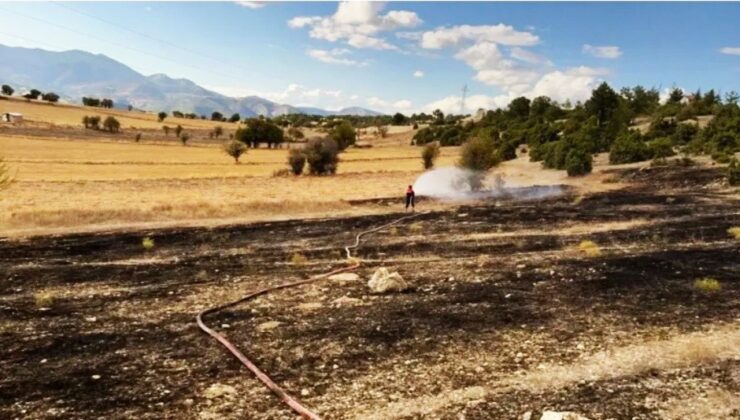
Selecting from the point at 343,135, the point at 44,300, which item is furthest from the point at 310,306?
the point at 343,135

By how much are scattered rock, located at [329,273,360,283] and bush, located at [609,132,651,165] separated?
1832 inches

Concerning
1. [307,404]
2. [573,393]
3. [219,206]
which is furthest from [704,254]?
[219,206]

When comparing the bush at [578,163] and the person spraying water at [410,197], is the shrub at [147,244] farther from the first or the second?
the bush at [578,163]

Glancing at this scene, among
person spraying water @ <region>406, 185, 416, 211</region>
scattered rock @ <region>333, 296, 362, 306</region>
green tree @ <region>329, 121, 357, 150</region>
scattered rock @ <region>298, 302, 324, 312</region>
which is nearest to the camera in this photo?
scattered rock @ <region>298, 302, 324, 312</region>

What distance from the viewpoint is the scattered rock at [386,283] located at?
54.7 feet

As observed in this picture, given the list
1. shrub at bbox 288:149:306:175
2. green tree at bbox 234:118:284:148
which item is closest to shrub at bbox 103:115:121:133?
green tree at bbox 234:118:284:148

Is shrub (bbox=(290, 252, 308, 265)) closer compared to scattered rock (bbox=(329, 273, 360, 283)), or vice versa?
scattered rock (bbox=(329, 273, 360, 283))

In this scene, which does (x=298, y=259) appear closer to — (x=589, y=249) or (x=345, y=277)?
(x=345, y=277)

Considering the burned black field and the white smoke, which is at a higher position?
the white smoke

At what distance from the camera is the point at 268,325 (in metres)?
14.0

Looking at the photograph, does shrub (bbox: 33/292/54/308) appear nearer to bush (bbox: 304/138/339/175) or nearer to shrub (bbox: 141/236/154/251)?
shrub (bbox: 141/236/154/251)

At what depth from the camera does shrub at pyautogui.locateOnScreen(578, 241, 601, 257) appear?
20.9m

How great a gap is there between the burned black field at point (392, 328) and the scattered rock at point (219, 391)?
0.04 m

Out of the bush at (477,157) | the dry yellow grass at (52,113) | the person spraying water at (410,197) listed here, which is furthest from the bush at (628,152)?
the dry yellow grass at (52,113)
